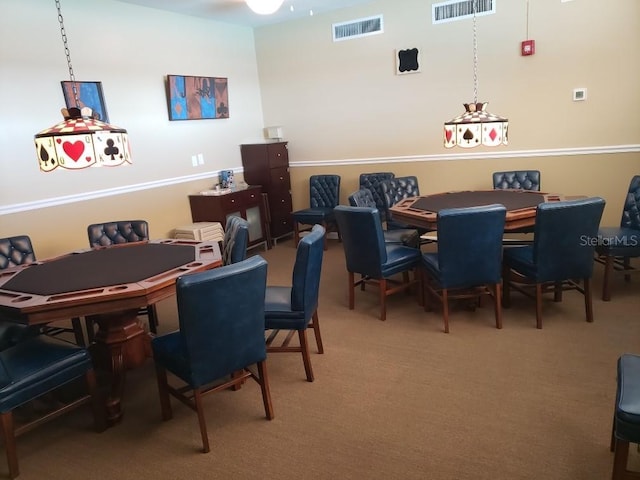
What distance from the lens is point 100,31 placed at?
14.8ft

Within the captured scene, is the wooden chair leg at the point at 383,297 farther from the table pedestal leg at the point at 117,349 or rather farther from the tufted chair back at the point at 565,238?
the table pedestal leg at the point at 117,349

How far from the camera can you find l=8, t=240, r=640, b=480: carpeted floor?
2.12 m

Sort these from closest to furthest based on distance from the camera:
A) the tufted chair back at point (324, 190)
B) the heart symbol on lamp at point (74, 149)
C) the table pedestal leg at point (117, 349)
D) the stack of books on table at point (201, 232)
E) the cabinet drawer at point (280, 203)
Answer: the heart symbol on lamp at point (74, 149) → the table pedestal leg at point (117, 349) → the stack of books on table at point (201, 232) → the tufted chair back at point (324, 190) → the cabinet drawer at point (280, 203)

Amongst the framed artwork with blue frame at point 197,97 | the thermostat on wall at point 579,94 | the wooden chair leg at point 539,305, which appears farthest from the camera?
the framed artwork with blue frame at point 197,97

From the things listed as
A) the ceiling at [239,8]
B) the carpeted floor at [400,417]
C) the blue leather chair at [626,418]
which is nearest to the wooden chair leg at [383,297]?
the carpeted floor at [400,417]

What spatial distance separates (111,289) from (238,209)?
332cm

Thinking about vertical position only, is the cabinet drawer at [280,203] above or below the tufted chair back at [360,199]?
below

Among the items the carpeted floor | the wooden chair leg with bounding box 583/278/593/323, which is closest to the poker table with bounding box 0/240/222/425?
the carpeted floor

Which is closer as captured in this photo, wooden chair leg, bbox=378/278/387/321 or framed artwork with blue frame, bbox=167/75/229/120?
wooden chair leg, bbox=378/278/387/321

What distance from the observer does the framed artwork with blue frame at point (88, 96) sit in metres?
4.25

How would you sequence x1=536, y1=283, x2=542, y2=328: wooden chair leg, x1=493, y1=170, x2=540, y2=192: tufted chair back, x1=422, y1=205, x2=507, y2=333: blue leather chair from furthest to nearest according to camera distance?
x1=493, y1=170, x2=540, y2=192: tufted chair back
x1=536, y1=283, x2=542, y2=328: wooden chair leg
x1=422, y1=205, x2=507, y2=333: blue leather chair

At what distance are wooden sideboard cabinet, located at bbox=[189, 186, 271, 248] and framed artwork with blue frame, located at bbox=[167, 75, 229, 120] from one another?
100 cm

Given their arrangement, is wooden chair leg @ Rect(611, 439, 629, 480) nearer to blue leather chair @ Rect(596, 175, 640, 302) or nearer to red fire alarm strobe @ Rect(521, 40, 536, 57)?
blue leather chair @ Rect(596, 175, 640, 302)

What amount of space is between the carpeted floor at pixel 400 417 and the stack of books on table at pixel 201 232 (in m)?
2.09
